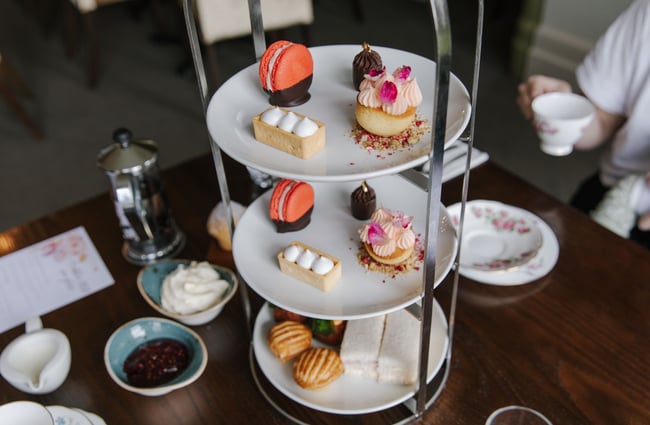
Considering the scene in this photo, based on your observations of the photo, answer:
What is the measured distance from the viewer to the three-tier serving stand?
2.00ft

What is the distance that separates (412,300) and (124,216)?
687mm

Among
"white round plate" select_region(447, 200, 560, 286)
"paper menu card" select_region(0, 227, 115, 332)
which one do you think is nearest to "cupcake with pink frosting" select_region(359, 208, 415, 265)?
"white round plate" select_region(447, 200, 560, 286)

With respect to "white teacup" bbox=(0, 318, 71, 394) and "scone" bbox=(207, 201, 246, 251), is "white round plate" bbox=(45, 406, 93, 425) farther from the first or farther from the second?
"scone" bbox=(207, 201, 246, 251)

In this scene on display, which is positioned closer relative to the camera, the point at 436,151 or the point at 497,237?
the point at 436,151

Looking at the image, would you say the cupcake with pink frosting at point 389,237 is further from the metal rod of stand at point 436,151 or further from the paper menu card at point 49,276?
the paper menu card at point 49,276

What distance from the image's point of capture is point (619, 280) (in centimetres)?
112

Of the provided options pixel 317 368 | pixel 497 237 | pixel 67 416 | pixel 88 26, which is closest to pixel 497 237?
pixel 497 237

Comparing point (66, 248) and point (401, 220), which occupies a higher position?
point (401, 220)

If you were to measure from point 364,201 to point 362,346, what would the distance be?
234mm

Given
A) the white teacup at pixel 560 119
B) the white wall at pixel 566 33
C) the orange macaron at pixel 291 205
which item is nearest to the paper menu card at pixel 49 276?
the orange macaron at pixel 291 205

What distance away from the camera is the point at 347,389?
3.10 ft

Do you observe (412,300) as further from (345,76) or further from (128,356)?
(128,356)

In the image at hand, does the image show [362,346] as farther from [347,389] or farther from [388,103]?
[388,103]

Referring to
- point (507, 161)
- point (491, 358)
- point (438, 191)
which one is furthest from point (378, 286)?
point (507, 161)
